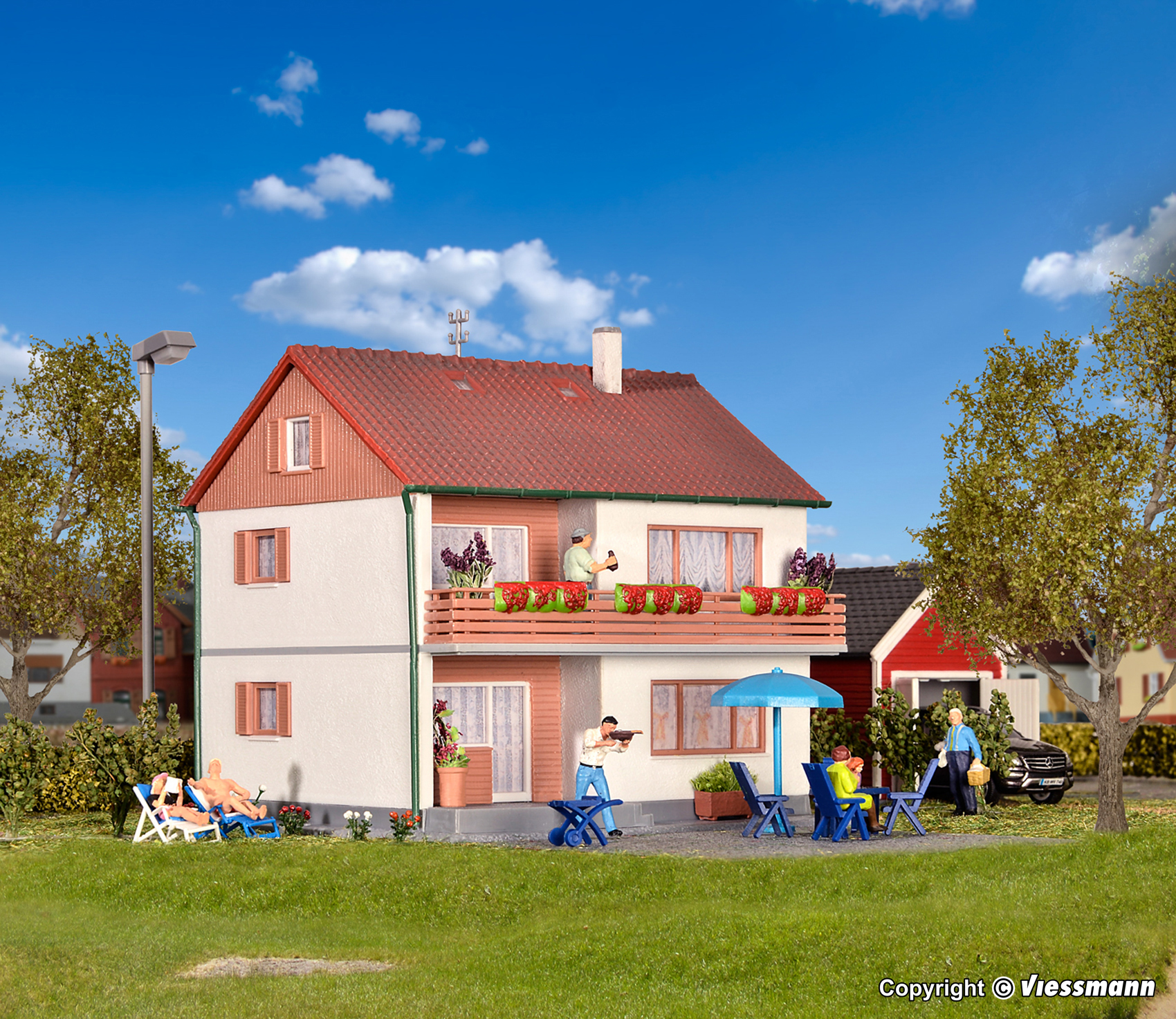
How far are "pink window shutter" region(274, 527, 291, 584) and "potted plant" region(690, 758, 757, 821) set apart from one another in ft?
27.6

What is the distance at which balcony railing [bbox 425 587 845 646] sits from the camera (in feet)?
88.6

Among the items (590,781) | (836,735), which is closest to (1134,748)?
(836,735)

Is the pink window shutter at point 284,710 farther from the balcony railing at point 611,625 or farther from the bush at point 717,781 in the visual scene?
the bush at point 717,781

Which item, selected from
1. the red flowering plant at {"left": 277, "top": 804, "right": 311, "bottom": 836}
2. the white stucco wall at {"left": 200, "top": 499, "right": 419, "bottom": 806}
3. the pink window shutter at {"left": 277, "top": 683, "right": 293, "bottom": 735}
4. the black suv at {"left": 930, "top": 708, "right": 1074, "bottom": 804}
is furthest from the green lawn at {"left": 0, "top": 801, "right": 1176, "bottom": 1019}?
the black suv at {"left": 930, "top": 708, "right": 1074, "bottom": 804}

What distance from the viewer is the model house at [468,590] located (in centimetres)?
2773

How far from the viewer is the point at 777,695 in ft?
86.3

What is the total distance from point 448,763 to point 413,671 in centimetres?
167

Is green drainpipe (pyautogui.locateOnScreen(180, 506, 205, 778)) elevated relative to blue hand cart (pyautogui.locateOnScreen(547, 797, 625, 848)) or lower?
elevated

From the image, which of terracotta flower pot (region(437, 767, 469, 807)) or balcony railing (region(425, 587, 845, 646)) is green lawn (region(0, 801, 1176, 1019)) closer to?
terracotta flower pot (region(437, 767, 469, 807))

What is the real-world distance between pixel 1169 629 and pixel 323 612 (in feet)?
47.8

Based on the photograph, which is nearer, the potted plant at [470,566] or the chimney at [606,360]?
the potted plant at [470,566]

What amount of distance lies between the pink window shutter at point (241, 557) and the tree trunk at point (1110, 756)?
15695 millimetres

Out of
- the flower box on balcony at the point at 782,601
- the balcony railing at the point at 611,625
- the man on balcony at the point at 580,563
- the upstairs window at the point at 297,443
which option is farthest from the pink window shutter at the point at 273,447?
the flower box on balcony at the point at 782,601

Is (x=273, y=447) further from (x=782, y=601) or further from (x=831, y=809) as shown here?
(x=831, y=809)
